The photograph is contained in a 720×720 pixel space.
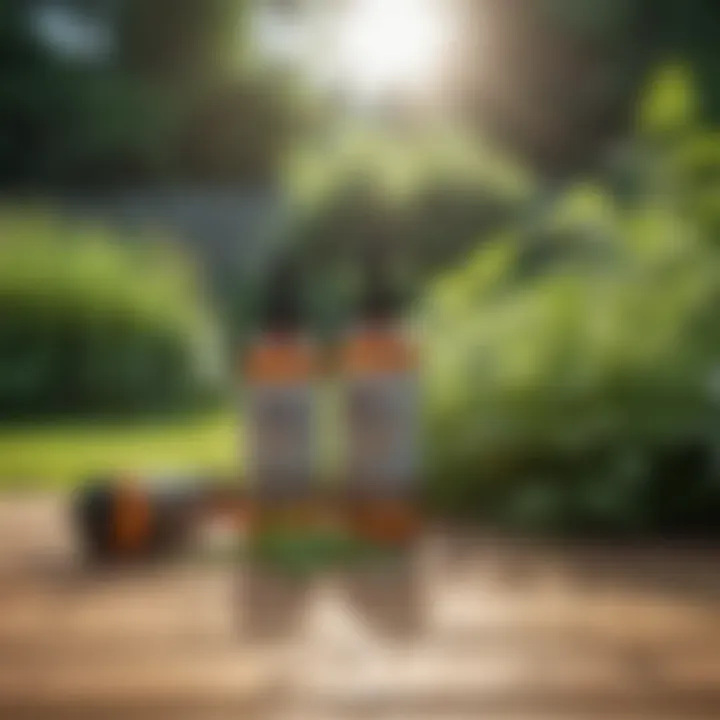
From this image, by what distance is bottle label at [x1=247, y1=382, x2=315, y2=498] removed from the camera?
942 mm

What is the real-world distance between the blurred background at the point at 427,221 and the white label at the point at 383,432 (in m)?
0.03

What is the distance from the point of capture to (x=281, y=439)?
950 mm

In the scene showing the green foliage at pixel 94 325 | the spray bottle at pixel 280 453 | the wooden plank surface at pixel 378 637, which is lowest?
the wooden plank surface at pixel 378 637

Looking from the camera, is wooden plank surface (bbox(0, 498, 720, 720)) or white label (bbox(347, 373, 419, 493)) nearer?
wooden plank surface (bbox(0, 498, 720, 720))

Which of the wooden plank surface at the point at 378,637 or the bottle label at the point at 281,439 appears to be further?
the bottle label at the point at 281,439

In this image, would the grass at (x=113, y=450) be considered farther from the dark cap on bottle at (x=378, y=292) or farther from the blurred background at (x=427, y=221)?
the dark cap on bottle at (x=378, y=292)

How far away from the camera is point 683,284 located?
98 cm

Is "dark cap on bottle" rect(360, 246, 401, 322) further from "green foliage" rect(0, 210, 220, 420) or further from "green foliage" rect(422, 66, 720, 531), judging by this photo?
"green foliage" rect(0, 210, 220, 420)

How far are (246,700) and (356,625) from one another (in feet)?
0.40

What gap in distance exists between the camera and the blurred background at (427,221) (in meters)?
0.97

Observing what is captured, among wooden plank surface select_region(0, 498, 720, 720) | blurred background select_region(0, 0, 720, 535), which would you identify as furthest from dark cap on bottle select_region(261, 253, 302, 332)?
wooden plank surface select_region(0, 498, 720, 720)

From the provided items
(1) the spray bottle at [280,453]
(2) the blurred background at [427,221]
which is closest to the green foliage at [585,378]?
(2) the blurred background at [427,221]

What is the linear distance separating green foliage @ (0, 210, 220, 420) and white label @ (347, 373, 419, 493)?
122mm

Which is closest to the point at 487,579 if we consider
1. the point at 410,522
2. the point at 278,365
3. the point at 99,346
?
the point at 410,522
